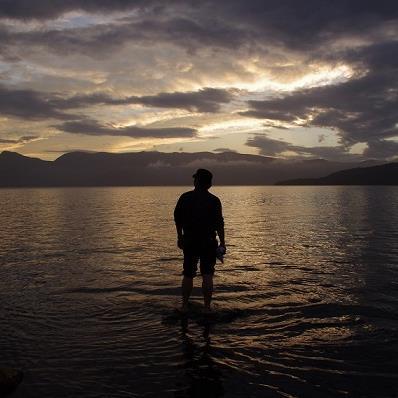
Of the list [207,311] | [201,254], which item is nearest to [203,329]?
[207,311]

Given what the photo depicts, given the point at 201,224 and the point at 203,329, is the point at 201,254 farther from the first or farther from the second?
the point at 203,329

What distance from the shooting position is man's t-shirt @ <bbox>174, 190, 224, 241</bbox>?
1014cm

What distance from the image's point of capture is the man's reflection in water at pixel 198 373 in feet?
21.3

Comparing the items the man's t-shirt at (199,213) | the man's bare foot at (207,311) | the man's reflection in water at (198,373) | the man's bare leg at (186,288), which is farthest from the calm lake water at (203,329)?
the man's t-shirt at (199,213)

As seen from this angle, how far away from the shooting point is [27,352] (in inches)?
318

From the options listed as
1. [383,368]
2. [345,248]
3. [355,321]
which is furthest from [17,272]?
[345,248]

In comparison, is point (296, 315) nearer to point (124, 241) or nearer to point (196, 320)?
point (196, 320)

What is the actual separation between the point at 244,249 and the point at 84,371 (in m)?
16.6

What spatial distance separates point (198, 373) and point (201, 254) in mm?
3383

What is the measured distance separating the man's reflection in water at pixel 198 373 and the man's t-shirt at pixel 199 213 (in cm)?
241

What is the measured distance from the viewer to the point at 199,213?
10.1 m

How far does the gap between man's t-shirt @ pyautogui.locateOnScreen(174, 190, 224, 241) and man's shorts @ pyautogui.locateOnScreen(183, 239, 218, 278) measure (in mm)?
136

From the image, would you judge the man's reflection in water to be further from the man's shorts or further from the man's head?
the man's head

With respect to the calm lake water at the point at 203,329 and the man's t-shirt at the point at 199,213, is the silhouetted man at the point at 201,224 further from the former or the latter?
the calm lake water at the point at 203,329
